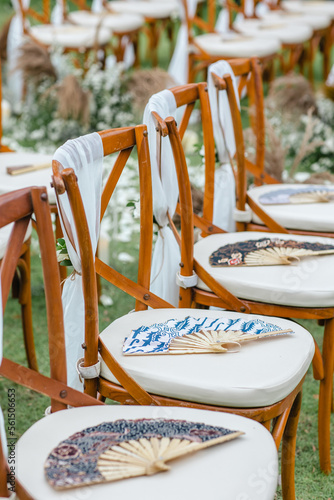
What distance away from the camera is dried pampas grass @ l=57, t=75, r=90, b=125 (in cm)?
414

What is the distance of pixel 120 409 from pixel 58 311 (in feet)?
0.69

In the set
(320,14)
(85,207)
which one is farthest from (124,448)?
(320,14)

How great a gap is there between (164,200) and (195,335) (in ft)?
1.50

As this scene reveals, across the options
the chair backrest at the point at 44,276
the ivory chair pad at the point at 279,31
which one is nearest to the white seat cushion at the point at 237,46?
the ivory chair pad at the point at 279,31

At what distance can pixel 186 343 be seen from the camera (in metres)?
1.38

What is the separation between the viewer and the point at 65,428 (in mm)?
1158

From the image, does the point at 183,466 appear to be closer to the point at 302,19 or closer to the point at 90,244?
the point at 90,244

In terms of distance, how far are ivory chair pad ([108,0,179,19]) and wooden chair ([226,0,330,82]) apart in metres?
0.58

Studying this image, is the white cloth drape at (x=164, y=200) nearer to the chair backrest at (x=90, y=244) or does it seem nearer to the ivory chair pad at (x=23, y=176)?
the chair backrest at (x=90, y=244)

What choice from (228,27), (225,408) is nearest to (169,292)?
(225,408)

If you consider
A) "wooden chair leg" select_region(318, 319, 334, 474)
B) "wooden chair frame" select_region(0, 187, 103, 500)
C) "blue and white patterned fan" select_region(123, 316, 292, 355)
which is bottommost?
"wooden chair leg" select_region(318, 319, 334, 474)

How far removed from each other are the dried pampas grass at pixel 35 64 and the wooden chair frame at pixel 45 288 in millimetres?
3546

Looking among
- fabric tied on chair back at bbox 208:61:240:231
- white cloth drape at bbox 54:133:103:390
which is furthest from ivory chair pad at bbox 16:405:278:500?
fabric tied on chair back at bbox 208:61:240:231

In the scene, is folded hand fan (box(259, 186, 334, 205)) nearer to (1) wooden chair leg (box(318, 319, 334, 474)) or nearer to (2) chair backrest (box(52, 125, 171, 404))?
(1) wooden chair leg (box(318, 319, 334, 474))
